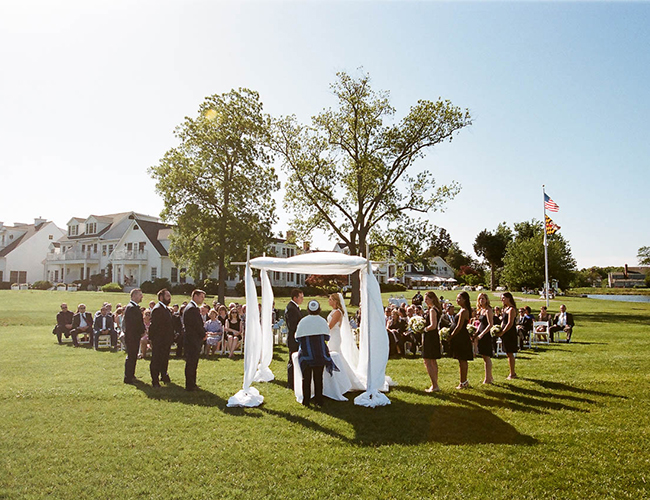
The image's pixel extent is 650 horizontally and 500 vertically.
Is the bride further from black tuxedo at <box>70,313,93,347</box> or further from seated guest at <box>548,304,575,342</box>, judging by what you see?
seated guest at <box>548,304,575,342</box>

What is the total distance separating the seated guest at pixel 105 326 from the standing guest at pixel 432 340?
11.5 meters

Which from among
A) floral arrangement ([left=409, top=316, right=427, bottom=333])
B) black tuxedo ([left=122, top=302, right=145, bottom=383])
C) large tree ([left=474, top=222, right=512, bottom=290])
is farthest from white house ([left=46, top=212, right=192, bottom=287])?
large tree ([left=474, top=222, right=512, bottom=290])

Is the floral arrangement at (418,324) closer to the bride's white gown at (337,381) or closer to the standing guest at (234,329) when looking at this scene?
the bride's white gown at (337,381)

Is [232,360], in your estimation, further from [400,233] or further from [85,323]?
[400,233]

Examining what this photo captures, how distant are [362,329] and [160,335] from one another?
4572 millimetres

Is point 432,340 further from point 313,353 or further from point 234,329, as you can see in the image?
point 234,329

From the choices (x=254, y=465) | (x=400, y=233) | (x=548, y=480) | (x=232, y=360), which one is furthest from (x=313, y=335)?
(x=400, y=233)

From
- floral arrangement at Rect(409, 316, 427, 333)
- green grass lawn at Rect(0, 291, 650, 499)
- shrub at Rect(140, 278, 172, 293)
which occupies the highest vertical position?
shrub at Rect(140, 278, 172, 293)

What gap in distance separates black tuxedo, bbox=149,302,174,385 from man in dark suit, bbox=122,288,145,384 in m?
0.56

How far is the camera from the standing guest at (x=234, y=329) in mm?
14500

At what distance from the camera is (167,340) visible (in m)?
10.4

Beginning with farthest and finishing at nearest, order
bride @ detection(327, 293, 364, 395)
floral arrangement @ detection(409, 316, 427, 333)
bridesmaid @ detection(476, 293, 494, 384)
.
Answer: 1. bridesmaid @ detection(476, 293, 494, 384)
2. floral arrangement @ detection(409, 316, 427, 333)
3. bride @ detection(327, 293, 364, 395)

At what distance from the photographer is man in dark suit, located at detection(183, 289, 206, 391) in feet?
31.6

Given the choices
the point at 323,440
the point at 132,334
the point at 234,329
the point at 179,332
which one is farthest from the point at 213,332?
the point at 323,440
